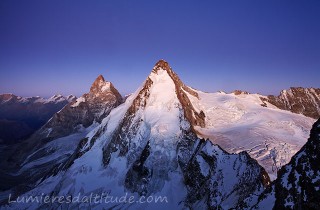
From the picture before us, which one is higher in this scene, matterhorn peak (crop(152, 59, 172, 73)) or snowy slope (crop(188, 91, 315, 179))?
matterhorn peak (crop(152, 59, 172, 73))

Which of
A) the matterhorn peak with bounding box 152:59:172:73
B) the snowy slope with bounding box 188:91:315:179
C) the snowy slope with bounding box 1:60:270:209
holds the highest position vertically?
the matterhorn peak with bounding box 152:59:172:73

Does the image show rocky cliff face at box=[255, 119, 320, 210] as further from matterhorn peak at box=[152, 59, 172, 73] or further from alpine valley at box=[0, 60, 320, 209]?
matterhorn peak at box=[152, 59, 172, 73]

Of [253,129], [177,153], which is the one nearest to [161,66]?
[253,129]

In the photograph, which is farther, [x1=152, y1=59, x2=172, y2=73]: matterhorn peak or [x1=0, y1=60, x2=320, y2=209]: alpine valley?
[x1=152, y1=59, x2=172, y2=73]: matterhorn peak

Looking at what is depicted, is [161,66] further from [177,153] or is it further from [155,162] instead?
[155,162]

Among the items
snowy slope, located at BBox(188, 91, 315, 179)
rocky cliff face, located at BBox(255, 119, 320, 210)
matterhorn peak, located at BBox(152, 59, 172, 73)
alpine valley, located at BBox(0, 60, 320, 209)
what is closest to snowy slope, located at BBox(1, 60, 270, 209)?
matterhorn peak, located at BBox(152, 59, 172, 73)

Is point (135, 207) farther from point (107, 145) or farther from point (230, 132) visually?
point (230, 132)

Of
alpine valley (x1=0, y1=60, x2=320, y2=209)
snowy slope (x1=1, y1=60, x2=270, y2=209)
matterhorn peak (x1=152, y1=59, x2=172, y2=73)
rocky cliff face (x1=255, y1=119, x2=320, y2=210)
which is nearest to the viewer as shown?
rocky cliff face (x1=255, y1=119, x2=320, y2=210)
